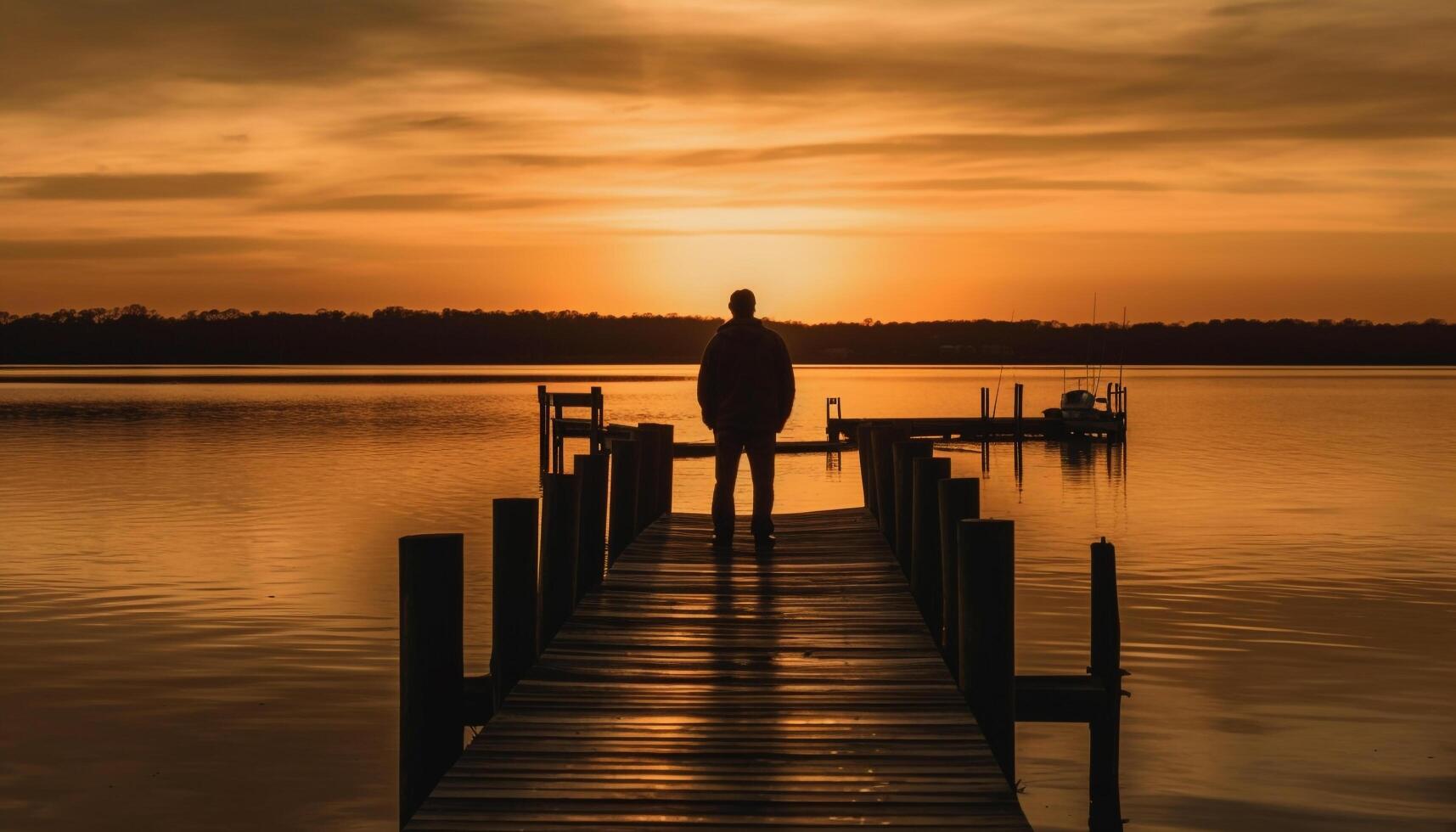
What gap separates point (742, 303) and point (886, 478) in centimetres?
308

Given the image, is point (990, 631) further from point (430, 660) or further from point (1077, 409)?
point (1077, 409)

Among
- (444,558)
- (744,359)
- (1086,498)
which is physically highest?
(744,359)

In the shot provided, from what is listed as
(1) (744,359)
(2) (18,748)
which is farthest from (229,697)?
(1) (744,359)

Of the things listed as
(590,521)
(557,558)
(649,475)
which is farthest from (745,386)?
(649,475)

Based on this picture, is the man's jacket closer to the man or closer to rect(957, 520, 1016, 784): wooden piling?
the man

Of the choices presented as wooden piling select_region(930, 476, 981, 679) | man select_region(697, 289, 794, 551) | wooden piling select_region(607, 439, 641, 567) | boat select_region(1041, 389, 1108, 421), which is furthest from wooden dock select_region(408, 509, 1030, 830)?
boat select_region(1041, 389, 1108, 421)

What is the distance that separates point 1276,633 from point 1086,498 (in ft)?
62.8

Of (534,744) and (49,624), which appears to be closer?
Answer: (534,744)

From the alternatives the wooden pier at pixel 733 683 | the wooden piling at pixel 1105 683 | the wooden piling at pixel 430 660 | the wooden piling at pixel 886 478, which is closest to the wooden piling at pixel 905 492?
the wooden pier at pixel 733 683

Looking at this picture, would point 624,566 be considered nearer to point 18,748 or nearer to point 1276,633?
point 18,748

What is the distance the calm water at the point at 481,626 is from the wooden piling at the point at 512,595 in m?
2.23

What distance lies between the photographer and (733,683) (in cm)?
840

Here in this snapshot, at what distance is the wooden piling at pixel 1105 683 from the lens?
33.9 ft

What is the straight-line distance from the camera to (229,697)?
13789 mm
